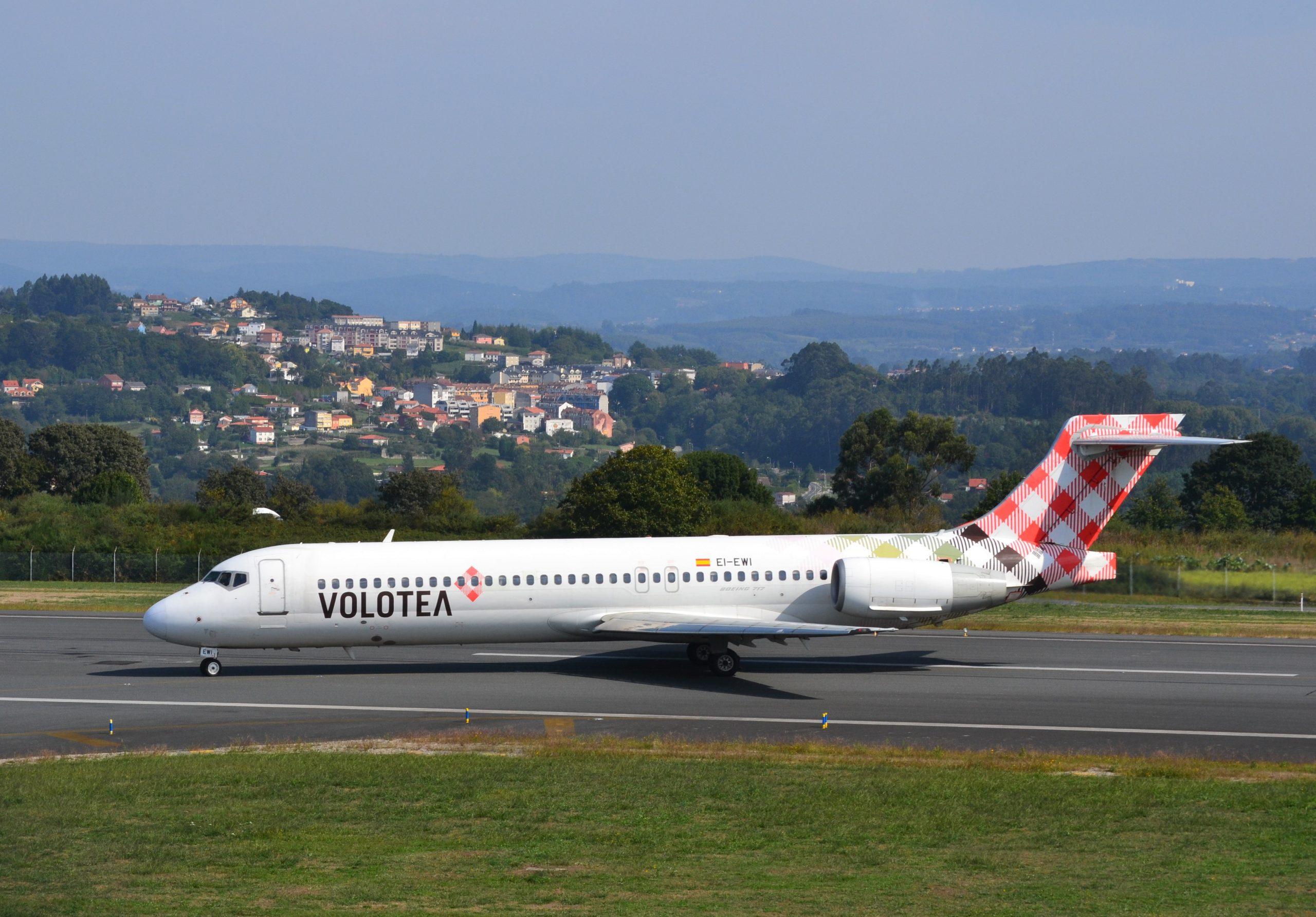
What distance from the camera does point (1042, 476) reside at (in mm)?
33281

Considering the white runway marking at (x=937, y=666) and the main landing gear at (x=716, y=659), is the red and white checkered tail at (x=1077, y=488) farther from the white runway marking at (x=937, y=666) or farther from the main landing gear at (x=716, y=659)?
the main landing gear at (x=716, y=659)

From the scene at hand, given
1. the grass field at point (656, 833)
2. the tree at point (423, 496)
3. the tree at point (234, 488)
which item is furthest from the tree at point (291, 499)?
the grass field at point (656, 833)

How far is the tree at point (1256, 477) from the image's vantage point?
287 ft

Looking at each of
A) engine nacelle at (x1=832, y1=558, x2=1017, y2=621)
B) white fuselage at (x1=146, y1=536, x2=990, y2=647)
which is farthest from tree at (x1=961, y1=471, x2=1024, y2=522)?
white fuselage at (x1=146, y1=536, x2=990, y2=647)

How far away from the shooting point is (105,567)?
57.0 metres

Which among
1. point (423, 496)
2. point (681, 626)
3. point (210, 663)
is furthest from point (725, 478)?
point (210, 663)

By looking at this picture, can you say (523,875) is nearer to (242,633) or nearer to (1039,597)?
(242,633)

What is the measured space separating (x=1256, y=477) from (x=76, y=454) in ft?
267

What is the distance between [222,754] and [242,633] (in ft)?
27.3

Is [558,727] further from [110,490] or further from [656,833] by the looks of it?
[110,490]

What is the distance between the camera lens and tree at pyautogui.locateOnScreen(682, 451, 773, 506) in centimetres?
8788

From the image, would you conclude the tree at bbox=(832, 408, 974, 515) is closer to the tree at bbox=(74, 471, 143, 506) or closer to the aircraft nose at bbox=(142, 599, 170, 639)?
the tree at bbox=(74, 471, 143, 506)

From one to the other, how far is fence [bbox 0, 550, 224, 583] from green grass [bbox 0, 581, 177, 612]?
72 cm

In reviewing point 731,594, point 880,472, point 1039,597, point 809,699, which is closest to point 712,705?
point 809,699
